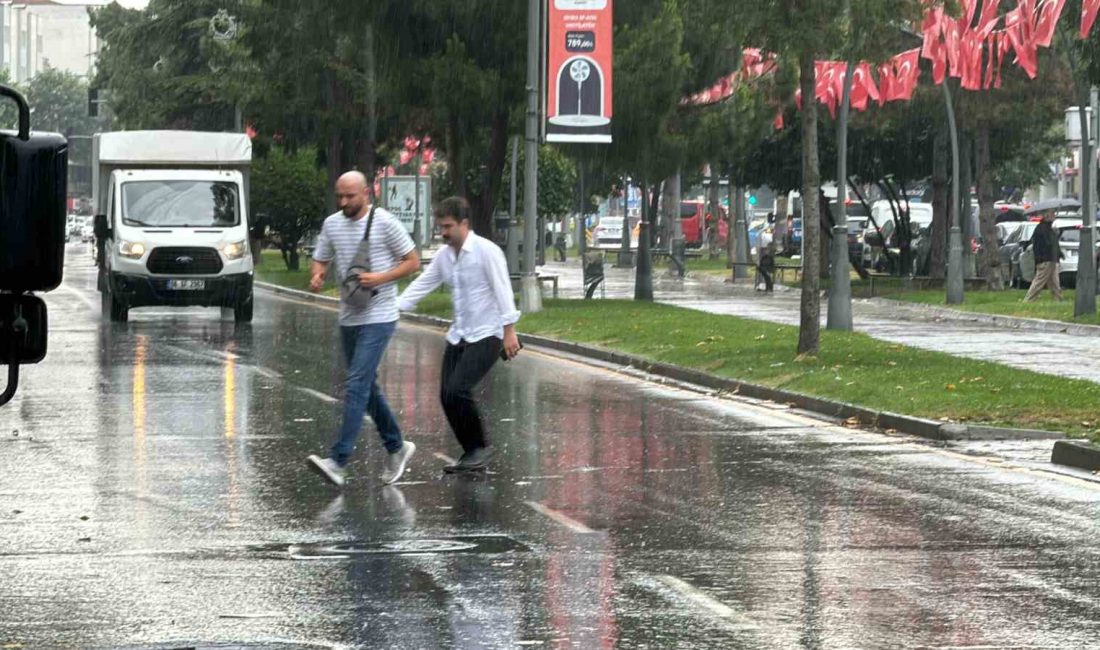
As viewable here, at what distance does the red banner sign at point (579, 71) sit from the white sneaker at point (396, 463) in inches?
813

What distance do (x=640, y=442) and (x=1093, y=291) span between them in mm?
18669

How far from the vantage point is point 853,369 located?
Answer: 2055 centimetres

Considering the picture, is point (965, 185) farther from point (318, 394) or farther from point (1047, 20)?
point (318, 394)

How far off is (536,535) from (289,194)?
48130 millimetres

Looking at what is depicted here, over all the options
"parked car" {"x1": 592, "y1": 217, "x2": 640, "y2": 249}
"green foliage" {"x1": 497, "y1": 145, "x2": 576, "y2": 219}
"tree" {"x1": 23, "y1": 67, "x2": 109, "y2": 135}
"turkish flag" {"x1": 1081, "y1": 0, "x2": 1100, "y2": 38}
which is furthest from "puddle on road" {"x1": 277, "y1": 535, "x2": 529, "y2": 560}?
"tree" {"x1": 23, "y1": 67, "x2": 109, "y2": 135}

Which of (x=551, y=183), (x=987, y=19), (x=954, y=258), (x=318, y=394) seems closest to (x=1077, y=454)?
(x=318, y=394)

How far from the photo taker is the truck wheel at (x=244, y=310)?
31.7 meters

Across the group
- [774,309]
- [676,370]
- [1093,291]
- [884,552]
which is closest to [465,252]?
[884,552]

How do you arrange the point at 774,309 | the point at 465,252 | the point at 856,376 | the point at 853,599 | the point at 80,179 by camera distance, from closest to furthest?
the point at 853,599 → the point at 465,252 → the point at 856,376 → the point at 774,309 → the point at 80,179

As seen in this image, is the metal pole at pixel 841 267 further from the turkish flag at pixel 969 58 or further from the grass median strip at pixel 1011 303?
the turkish flag at pixel 969 58

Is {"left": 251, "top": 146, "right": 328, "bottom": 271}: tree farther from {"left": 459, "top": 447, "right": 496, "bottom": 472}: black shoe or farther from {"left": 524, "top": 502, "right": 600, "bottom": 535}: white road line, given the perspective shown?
{"left": 524, "top": 502, "right": 600, "bottom": 535}: white road line

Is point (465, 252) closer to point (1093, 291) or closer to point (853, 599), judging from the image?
point (853, 599)

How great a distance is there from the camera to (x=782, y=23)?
22.1m

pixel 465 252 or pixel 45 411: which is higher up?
pixel 465 252
